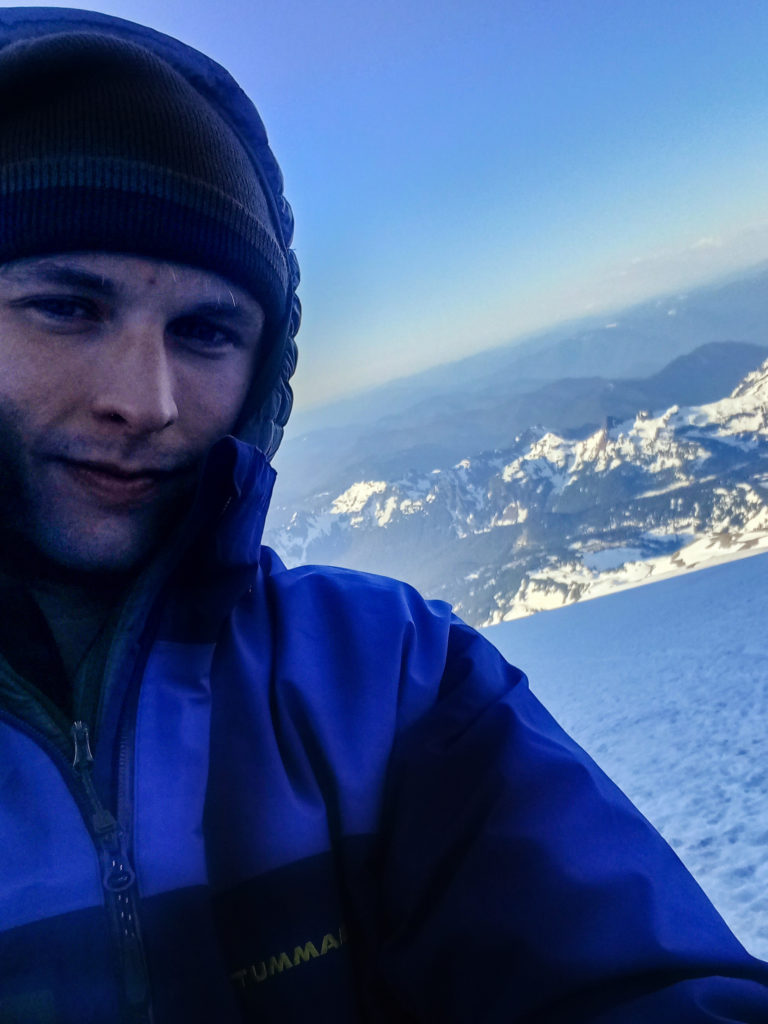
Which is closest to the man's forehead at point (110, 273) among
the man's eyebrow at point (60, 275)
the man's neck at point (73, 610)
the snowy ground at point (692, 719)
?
the man's eyebrow at point (60, 275)

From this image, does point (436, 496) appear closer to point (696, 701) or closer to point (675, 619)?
point (675, 619)

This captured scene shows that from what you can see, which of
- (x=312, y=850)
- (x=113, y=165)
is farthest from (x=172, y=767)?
(x=113, y=165)

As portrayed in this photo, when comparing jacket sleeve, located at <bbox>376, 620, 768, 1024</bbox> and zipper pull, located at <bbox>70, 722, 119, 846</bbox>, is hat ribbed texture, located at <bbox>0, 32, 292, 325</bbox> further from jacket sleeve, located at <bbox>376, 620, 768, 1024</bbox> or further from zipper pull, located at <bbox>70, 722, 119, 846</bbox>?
jacket sleeve, located at <bbox>376, 620, 768, 1024</bbox>

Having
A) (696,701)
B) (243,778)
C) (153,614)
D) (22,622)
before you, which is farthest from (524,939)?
(696,701)

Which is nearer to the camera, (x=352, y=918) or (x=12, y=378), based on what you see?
(x=352, y=918)

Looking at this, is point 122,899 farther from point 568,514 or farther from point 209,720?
point 568,514

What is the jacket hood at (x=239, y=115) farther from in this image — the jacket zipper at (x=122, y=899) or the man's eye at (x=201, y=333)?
the jacket zipper at (x=122, y=899)

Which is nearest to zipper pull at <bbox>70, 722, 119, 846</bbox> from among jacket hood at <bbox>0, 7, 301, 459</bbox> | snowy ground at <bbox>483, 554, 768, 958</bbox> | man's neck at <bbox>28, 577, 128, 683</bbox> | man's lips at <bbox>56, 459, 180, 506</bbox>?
man's neck at <bbox>28, 577, 128, 683</bbox>
